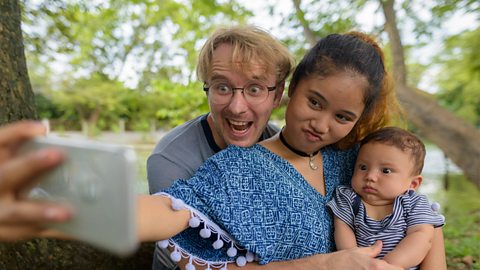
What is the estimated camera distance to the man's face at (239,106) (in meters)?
1.64

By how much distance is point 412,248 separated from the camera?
151 centimetres

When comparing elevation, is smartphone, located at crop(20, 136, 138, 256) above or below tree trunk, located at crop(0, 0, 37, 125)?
below

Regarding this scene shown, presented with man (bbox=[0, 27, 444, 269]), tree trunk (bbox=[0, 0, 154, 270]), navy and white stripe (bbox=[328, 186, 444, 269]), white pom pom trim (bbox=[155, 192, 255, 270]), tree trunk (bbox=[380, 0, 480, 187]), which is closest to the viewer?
white pom pom trim (bbox=[155, 192, 255, 270])

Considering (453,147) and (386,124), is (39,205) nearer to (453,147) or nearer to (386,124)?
(386,124)

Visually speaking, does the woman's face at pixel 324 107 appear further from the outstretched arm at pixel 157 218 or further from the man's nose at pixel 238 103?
the outstretched arm at pixel 157 218

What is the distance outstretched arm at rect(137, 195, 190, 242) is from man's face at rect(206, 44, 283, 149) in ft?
1.68

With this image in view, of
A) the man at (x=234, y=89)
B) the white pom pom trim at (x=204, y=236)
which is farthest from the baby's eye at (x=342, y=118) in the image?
the white pom pom trim at (x=204, y=236)

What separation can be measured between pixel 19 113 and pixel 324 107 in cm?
147

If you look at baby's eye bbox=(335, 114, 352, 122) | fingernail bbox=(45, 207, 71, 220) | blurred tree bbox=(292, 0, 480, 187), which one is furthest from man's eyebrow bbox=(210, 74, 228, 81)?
blurred tree bbox=(292, 0, 480, 187)

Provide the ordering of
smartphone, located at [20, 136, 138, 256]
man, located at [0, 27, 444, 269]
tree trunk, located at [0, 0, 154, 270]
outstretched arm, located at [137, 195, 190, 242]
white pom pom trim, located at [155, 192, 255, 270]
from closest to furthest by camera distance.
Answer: smartphone, located at [20, 136, 138, 256], outstretched arm, located at [137, 195, 190, 242], white pom pom trim, located at [155, 192, 255, 270], man, located at [0, 27, 444, 269], tree trunk, located at [0, 0, 154, 270]

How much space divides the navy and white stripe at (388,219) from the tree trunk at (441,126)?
2679mm

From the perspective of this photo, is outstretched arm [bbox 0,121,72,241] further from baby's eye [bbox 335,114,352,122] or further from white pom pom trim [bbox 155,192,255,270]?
baby's eye [bbox 335,114,352,122]

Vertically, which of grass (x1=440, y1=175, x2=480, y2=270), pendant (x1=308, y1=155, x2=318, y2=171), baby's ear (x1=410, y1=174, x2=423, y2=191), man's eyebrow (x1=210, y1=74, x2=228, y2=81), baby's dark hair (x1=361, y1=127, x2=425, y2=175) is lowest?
grass (x1=440, y1=175, x2=480, y2=270)

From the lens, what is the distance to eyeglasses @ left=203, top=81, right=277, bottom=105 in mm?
1668
